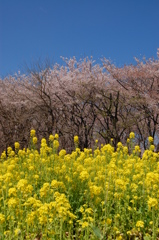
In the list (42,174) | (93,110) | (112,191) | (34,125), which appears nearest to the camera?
(112,191)

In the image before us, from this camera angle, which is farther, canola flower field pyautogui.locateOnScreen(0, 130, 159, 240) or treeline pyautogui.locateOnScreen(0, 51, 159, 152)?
treeline pyautogui.locateOnScreen(0, 51, 159, 152)

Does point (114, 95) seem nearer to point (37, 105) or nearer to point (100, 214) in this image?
point (37, 105)

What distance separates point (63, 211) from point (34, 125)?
21210mm

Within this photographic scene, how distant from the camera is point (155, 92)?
17.0 meters

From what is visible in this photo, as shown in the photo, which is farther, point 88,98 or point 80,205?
point 88,98

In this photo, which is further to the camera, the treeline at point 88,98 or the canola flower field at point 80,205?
the treeline at point 88,98

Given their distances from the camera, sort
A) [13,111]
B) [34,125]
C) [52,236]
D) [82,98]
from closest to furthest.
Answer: [52,236] → [82,98] → [13,111] → [34,125]

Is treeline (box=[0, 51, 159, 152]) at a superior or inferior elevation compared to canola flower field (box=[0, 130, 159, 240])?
superior

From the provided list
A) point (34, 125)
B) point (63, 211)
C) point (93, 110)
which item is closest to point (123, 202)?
point (63, 211)

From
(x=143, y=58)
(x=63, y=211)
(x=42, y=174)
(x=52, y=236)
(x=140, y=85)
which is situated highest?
(x=143, y=58)

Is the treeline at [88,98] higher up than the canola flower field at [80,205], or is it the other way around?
the treeline at [88,98]

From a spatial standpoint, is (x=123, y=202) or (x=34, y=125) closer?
(x=123, y=202)

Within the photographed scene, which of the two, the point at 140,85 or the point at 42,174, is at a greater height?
the point at 140,85

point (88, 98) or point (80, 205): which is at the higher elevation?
point (88, 98)
